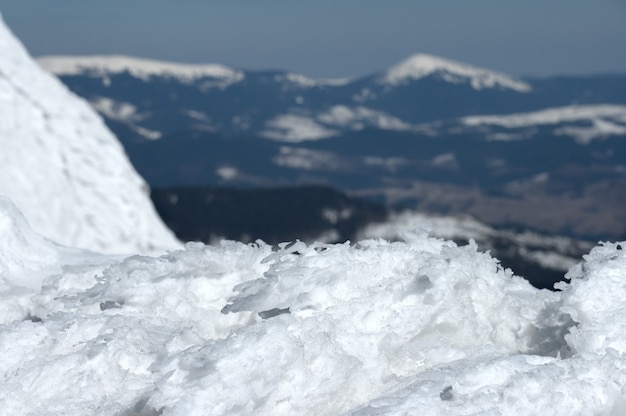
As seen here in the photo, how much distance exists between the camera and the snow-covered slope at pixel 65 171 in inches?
977

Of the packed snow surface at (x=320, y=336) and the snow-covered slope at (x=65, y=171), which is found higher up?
the packed snow surface at (x=320, y=336)

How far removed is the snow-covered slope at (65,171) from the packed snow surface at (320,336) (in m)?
15.5

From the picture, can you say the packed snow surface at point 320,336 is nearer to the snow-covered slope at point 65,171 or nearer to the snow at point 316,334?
the snow at point 316,334

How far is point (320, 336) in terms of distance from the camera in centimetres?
754

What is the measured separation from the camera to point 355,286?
820 centimetres

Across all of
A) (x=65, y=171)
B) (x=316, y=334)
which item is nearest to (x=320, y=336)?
(x=316, y=334)

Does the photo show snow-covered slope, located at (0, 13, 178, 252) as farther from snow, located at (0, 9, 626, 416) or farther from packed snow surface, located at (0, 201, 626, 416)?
packed snow surface, located at (0, 201, 626, 416)

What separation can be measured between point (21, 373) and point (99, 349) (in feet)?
2.11

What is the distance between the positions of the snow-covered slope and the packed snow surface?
15526 millimetres

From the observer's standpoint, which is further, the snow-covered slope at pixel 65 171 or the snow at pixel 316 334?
the snow-covered slope at pixel 65 171

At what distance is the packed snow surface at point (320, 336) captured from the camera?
7012 mm

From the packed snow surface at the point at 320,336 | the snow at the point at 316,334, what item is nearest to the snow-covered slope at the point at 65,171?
the snow at the point at 316,334

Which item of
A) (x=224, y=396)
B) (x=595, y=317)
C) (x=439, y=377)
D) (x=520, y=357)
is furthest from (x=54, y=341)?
(x=595, y=317)

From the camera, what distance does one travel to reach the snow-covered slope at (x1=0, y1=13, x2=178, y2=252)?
81.4 ft
